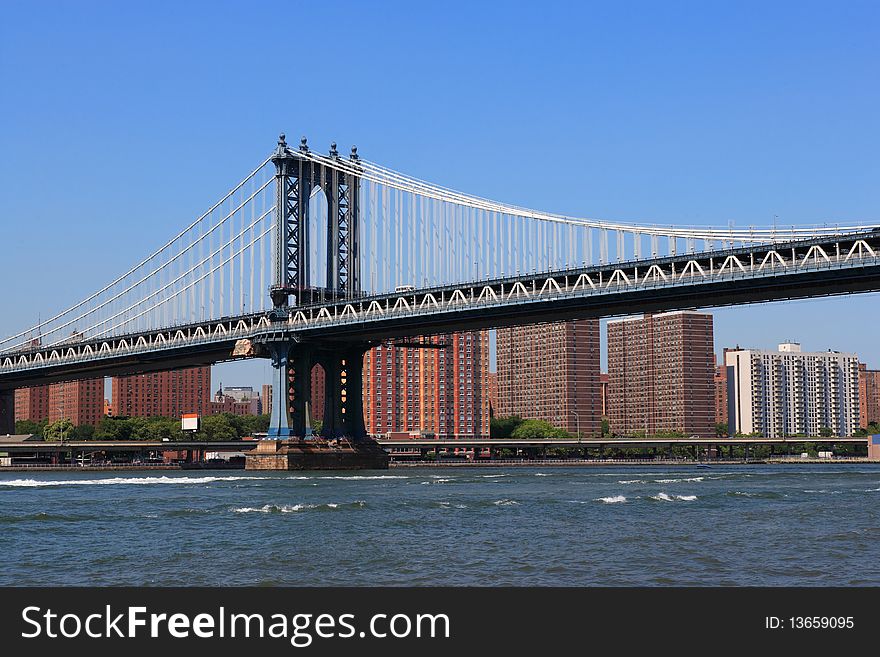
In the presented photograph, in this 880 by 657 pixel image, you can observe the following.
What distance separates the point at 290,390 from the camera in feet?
377

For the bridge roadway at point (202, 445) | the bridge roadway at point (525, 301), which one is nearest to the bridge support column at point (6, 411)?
the bridge roadway at point (202, 445)

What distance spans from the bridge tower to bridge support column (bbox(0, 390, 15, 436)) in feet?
201

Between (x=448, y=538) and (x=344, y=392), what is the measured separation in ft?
262

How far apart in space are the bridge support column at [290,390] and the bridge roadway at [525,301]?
125cm

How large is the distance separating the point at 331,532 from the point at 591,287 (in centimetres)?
5295

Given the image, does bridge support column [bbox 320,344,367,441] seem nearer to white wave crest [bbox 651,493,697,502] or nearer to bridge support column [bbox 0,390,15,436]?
white wave crest [bbox 651,493,697,502]

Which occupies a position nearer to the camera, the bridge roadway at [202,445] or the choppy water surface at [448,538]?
the choppy water surface at [448,538]

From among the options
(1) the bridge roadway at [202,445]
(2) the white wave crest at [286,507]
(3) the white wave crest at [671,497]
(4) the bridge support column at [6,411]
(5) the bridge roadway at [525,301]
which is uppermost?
(5) the bridge roadway at [525,301]

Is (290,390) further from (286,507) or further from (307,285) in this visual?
(286,507)

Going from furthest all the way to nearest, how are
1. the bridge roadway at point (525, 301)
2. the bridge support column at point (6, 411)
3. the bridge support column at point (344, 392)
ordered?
the bridge support column at point (6, 411) → the bridge support column at point (344, 392) → the bridge roadway at point (525, 301)

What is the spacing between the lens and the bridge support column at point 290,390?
112 m

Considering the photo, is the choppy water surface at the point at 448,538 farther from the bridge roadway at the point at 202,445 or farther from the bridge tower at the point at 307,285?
the bridge roadway at the point at 202,445
